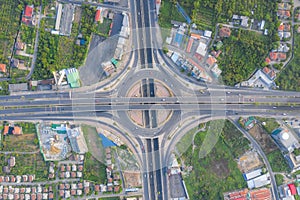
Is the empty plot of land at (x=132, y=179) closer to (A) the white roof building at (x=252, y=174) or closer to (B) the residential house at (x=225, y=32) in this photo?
(A) the white roof building at (x=252, y=174)

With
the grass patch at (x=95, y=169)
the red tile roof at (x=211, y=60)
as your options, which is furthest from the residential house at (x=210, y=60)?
the grass patch at (x=95, y=169)

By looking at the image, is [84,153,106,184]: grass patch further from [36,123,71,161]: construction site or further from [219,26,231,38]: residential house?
[219,26,231,38]: residential house

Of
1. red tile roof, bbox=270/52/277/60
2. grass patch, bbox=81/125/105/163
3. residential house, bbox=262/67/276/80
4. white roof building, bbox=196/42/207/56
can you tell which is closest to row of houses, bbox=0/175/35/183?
grass patch, bbox=81/125/105/163

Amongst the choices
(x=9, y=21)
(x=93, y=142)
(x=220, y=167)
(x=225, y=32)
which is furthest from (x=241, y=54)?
(x=9, y=21)

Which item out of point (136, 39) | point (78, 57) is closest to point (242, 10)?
point (136, 39)

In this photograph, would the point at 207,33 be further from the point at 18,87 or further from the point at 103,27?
the point at 18,87

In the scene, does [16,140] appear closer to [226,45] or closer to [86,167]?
[86,167]
